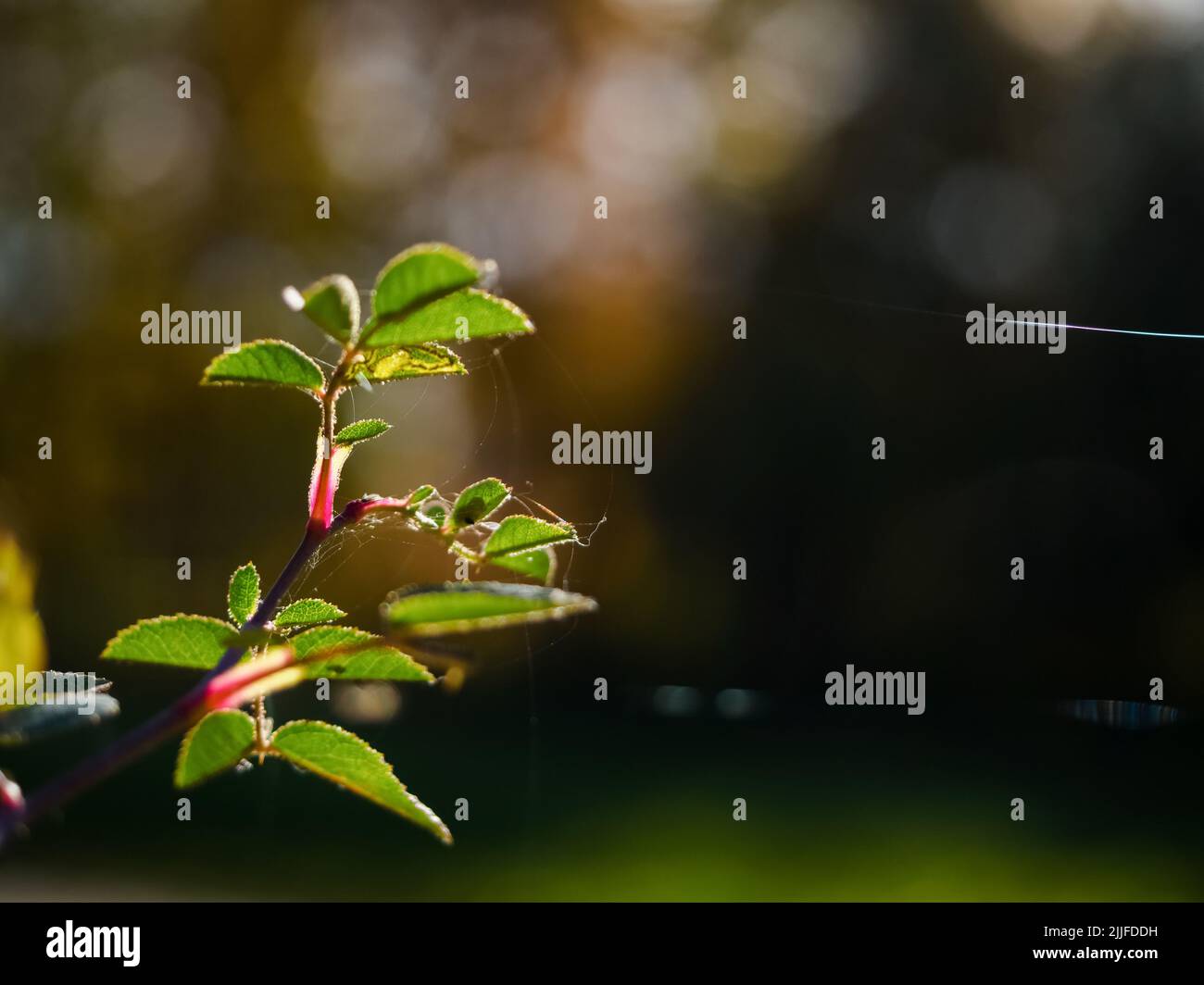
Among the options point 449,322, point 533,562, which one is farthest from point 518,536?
point 449,322

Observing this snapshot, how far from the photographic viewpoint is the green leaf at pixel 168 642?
1.90 feet

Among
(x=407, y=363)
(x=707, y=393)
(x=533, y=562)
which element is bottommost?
(x=533, y=562)

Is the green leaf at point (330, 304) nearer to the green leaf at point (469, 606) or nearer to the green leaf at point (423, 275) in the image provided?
the green leaf at point (423, 275)

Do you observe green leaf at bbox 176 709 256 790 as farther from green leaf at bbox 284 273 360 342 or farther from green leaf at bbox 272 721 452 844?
green leaf at bbox 284 273 360 342

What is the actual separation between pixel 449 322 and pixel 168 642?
0.78ft

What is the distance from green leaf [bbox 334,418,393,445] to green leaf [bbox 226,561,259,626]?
0.39ft

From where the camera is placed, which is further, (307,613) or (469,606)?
(307,613)

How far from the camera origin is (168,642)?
0.59 meters

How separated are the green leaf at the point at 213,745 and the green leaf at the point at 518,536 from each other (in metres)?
0.15

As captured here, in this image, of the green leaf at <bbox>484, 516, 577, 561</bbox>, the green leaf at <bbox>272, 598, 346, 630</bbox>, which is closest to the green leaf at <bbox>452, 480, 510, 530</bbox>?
the green leaf at <bbox>484, 516, 577, 561</bbox>

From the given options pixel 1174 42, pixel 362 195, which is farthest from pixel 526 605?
pixel 1174 42

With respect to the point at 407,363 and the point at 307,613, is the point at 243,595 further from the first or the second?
the point at 407,363

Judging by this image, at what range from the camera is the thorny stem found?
385 mm

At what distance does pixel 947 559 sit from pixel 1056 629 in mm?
1118
